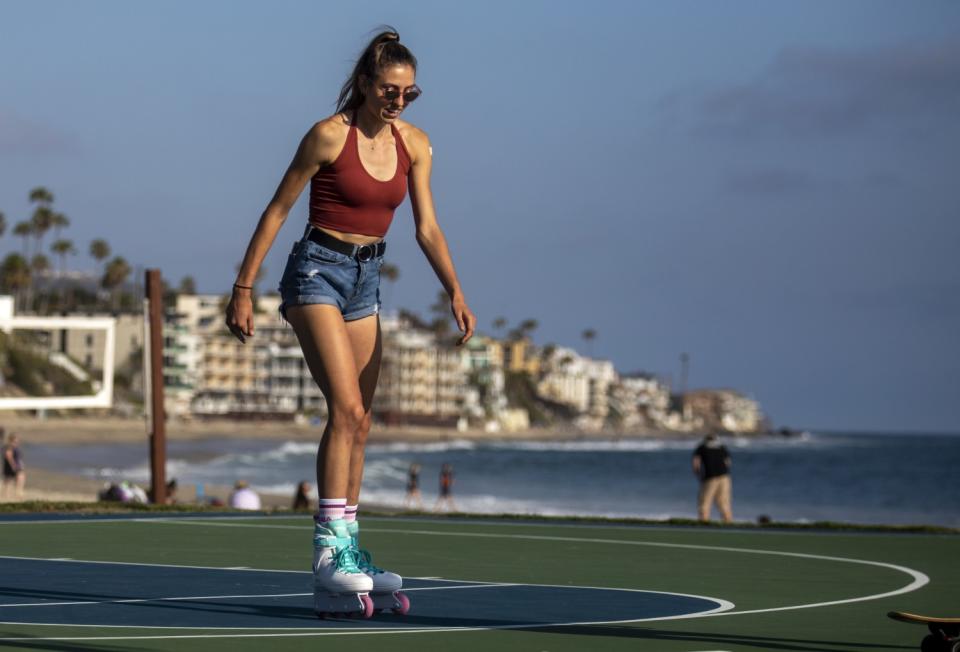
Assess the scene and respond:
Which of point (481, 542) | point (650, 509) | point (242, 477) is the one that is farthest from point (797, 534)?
point (242, 477)

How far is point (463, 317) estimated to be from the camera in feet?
23.3

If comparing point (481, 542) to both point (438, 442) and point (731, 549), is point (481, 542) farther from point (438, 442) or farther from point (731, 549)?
point (438, 442)

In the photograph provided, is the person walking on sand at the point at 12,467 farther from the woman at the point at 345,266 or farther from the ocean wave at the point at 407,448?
the ocean wave at the point at 407,448

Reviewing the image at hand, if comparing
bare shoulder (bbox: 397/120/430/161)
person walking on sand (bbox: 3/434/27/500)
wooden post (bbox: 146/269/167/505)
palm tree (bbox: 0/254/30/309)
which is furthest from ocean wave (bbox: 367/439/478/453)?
bare shoulder (bbox: 397/120/430/161)

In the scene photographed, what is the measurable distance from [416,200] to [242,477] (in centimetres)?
7069

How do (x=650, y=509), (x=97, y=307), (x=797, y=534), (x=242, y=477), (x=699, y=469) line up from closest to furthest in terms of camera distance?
(x=797, y=534), (x=699, y=469), (x=650, y=509), (x=242, y=477), (x=97, y=307)

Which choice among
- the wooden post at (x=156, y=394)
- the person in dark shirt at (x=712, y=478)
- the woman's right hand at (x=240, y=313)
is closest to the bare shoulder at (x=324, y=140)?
the woman's right hand at (x=240, y=313)

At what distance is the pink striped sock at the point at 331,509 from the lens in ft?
21.9

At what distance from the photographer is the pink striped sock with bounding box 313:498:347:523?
668 cm

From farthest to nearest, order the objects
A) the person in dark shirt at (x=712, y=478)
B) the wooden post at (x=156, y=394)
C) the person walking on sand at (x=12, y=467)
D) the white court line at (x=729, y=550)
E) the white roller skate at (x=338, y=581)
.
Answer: the person walking on sand at (x=12, y=467) < the person in dark shirt at (x=712, y=478) < the wooden post at (x=156, y=394) < the white court line at (x=729, y=550) < the white roller skate at (x=338, y=581)

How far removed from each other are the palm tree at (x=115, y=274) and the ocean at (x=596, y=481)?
1893 inches

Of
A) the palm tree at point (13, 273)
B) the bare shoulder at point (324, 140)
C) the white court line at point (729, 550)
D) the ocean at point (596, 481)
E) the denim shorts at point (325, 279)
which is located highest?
the palm tree at point (13, 273)

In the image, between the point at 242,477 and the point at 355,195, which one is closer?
the point at 355,195

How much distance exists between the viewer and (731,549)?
11.6 meters
